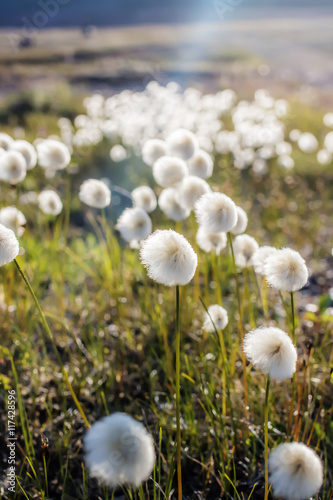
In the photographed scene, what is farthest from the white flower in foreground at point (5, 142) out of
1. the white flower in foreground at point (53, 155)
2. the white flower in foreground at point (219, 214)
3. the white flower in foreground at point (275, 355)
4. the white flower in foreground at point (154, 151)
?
the white flower in foreground at point (275, 355)

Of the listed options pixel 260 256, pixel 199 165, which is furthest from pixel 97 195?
pixel 260 256

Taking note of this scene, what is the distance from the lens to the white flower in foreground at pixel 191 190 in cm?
214

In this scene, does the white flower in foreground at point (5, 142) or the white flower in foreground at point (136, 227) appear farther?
the white flower in foreground at point (5, 142)

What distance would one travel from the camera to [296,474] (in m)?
1.12

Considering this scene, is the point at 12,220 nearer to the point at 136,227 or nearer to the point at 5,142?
the point at 5,142

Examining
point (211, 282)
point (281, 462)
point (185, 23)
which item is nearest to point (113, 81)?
point (211, 282)

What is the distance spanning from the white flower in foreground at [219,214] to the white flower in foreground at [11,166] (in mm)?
1100

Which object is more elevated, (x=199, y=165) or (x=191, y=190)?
(x=199, y=165)

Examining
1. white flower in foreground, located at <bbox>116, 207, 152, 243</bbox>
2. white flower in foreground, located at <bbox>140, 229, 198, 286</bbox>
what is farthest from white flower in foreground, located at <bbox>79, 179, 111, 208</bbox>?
white flower in foreground, located at <bbox>140, 229, 198, 286</bbox>

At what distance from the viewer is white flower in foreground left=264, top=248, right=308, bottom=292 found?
1495 millimetres

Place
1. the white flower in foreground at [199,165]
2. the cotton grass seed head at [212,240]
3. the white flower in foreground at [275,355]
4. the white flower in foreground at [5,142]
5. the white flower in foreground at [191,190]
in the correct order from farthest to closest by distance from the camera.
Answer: the white flower in foreground at [5,142]
the white flower in foreground at [199,165]
the cotton grass seed head at [212,240]
the white flower in foreground at [191,190]
the white flower in foreground at [275,355]

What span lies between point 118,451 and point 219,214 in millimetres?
876

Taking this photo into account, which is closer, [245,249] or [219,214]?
[219,214]

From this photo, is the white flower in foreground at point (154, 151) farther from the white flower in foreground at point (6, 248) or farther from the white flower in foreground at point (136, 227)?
the white flower in foreground at point (6, 248)
